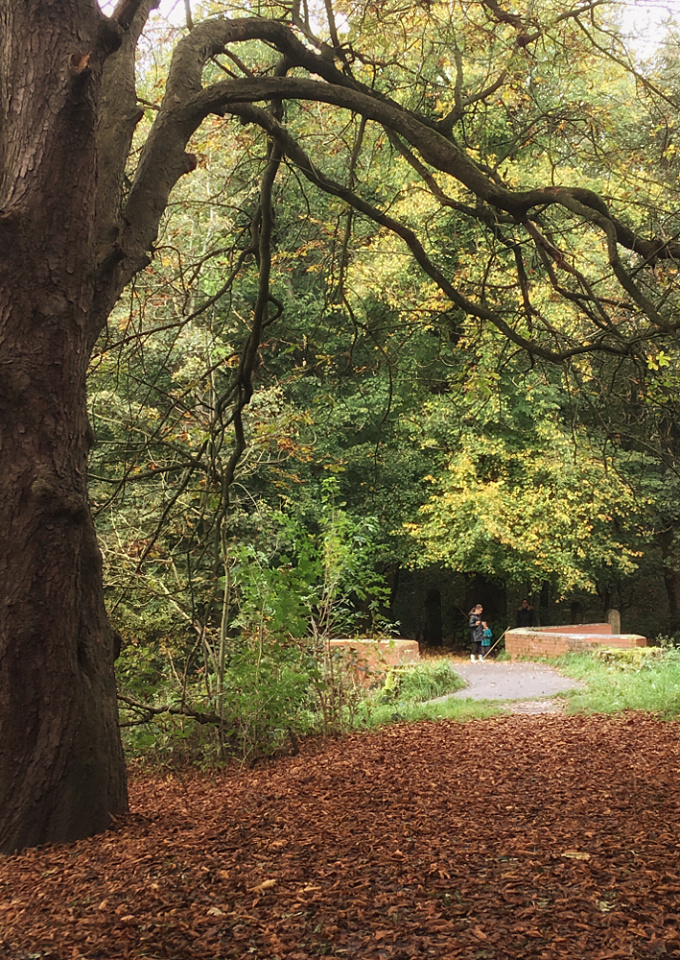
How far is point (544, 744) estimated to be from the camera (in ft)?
22.3

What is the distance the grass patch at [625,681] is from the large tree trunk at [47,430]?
20.8ft

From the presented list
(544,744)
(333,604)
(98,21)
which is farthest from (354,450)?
(98,21)

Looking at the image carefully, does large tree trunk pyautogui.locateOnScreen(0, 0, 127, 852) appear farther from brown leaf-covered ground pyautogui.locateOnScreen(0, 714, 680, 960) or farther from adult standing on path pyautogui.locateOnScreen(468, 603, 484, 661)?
adult standing on path pyautogui.locateOnScreen(468, 603, 484, 661)

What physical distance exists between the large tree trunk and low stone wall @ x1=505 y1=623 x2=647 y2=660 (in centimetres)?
1321

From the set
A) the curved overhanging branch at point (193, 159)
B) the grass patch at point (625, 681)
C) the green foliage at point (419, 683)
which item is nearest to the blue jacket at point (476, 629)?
the grass patch at point (625, 681)

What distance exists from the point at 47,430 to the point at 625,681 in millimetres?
9141

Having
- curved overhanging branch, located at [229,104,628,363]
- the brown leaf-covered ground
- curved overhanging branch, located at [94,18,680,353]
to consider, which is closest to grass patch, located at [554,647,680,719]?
the brown leaf-covered ground

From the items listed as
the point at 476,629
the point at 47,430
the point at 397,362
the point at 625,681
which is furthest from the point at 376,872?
the point at 476,629

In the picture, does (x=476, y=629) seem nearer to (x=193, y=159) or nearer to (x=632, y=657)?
(x=632, y=657)

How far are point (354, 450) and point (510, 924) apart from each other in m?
17.7

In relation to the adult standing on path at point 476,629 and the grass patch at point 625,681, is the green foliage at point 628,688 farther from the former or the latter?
the adult standing on path at point 476,629

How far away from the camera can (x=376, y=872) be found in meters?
3.45

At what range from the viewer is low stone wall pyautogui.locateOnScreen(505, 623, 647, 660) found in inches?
623

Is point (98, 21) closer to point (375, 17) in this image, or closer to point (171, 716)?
point (375, 17)
